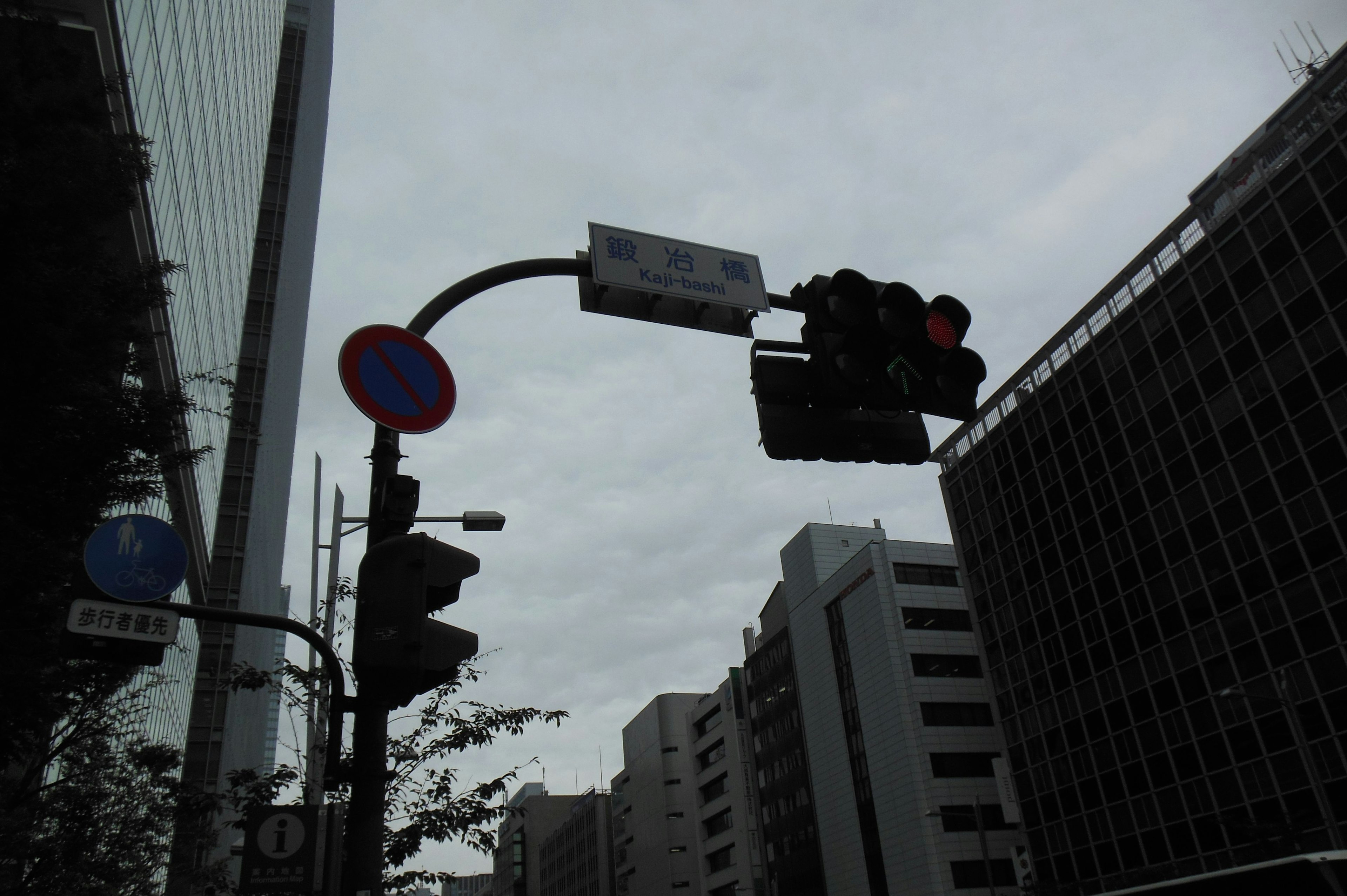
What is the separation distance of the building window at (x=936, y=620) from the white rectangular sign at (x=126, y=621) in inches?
2690

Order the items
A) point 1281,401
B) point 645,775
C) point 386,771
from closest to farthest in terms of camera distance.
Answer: point 386,771
point 1281,401
point 645,775

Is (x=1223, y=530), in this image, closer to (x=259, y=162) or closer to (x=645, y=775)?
(x=259, y=162)

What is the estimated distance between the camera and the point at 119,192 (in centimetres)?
1045

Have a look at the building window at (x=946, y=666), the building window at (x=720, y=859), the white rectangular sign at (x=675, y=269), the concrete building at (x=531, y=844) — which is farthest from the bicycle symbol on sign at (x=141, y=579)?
the concrete building at (x=531, y=844)

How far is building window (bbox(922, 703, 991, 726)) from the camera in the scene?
66.2 metres

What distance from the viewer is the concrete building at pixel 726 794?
3452 inches

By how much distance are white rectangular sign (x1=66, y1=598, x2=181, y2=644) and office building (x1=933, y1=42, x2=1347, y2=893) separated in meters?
36.6

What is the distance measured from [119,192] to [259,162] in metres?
54.4

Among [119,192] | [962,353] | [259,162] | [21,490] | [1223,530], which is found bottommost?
[962,353]

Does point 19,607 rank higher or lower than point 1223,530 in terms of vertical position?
lower

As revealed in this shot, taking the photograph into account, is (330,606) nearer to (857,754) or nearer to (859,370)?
(859,370)

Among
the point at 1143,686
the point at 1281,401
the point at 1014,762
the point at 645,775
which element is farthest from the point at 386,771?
the point at 645,775

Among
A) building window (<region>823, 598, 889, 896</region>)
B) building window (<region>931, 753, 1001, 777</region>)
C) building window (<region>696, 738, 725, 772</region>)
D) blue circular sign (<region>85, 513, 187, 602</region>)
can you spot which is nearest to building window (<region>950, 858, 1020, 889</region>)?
building window (<region>931, 753, 1001, 777</region>)

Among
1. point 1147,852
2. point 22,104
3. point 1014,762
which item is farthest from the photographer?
point 1014,762
